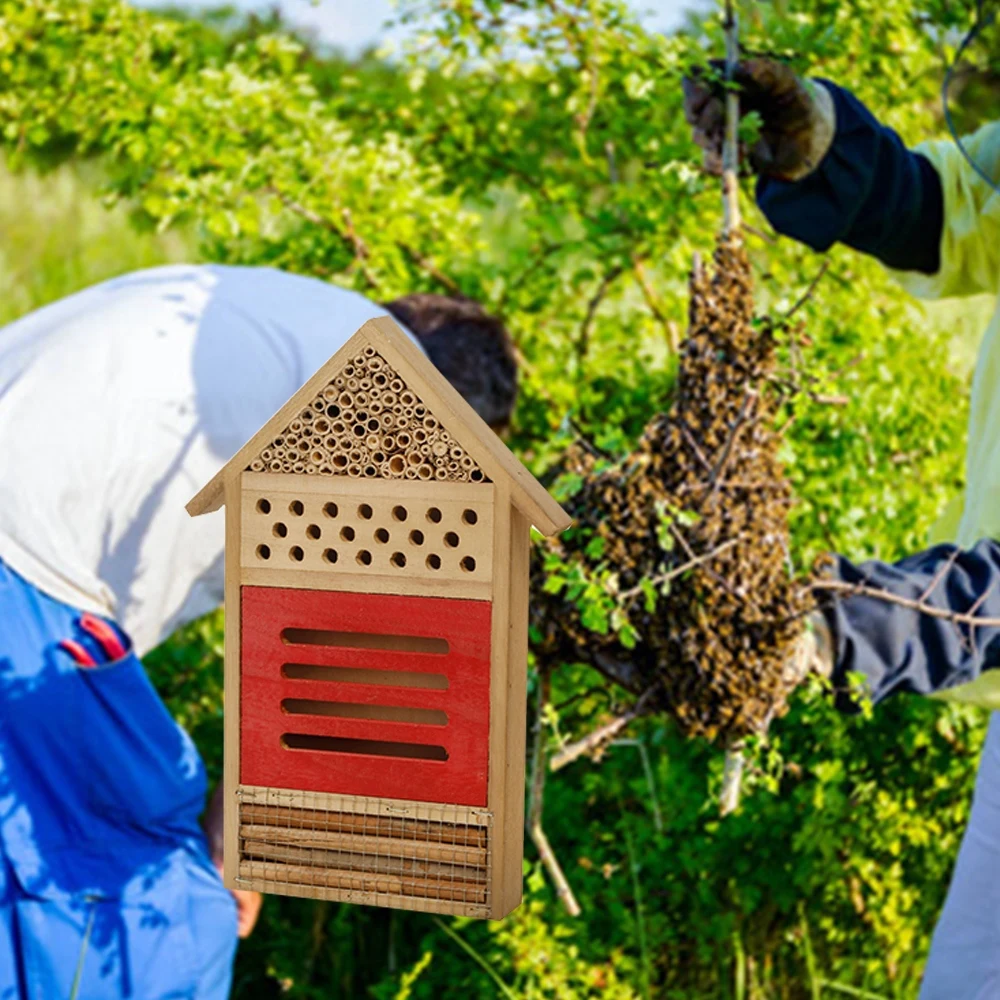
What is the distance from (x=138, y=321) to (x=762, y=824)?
163 cm

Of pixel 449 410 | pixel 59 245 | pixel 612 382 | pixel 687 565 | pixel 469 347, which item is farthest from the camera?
pixel 59 245


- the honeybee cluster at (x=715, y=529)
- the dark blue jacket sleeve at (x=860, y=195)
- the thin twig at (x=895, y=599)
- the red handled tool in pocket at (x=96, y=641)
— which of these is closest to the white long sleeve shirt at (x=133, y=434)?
the red handled tool in pocket at (x=96, y=641)

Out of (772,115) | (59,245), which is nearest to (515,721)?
(772,115)

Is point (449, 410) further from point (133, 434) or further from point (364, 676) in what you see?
point (133, 434)

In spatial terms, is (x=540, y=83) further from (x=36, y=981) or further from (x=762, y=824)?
(x=36, y=981)

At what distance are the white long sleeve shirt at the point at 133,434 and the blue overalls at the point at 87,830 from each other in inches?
3.2

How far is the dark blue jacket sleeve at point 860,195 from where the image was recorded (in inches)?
80.0

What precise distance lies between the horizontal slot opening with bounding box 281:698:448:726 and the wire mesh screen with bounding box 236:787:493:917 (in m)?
0.07

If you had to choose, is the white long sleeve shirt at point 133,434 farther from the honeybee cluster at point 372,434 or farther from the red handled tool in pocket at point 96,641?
the honeybee cluster at point 372,434

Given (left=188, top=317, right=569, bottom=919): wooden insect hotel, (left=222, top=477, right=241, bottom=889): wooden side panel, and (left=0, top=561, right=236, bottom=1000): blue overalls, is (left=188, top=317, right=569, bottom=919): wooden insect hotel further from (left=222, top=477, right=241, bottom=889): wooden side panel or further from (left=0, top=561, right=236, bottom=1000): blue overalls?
(left=0, top=561, right=236, bottom=1000): blue overalls

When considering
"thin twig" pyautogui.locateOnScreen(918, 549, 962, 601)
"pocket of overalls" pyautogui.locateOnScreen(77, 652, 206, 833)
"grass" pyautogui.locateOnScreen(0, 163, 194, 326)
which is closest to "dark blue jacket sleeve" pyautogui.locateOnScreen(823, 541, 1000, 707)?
"thin twig" pyautogui.locateOnScreen(918, 549, 962, 601)

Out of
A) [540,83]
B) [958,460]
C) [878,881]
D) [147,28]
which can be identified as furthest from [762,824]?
[147,28]

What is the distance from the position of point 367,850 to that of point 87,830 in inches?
46.7

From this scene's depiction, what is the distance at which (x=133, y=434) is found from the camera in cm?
196
